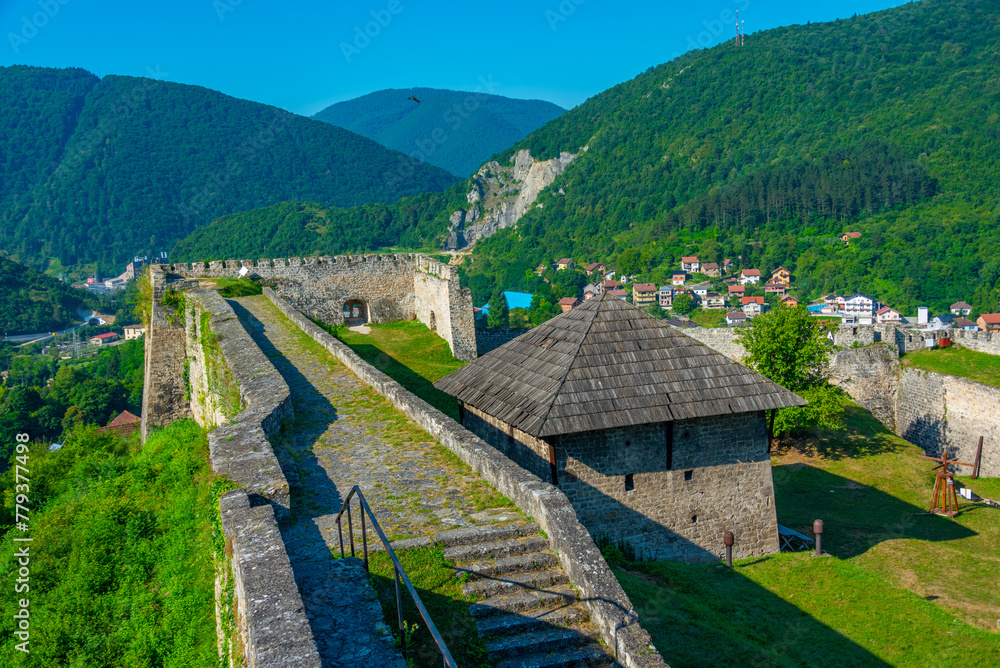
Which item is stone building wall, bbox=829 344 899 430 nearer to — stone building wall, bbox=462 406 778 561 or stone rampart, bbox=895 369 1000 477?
stone rampart, bbox=895 369 1000 477

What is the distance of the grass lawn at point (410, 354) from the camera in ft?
54.0

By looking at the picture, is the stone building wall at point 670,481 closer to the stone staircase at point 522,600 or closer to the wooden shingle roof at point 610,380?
the wooden shingle roof at point 610,380

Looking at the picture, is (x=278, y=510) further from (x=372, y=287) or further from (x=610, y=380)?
(x=372, y=287)

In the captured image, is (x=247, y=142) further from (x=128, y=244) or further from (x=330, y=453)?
(x=330, y=453)

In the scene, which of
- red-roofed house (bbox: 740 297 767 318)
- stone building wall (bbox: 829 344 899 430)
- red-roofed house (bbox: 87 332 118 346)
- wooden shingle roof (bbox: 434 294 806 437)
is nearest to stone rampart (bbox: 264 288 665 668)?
wooden shingle roof (bbox: 434 294 806 437)

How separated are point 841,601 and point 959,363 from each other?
64.0 feet

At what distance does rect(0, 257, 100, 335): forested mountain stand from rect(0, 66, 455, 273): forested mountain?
159 feet

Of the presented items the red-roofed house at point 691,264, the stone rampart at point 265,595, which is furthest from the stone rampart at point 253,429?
the red-roofed house at point 691,264

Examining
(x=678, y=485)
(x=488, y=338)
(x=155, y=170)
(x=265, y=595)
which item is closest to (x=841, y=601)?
(x=678, y=485)

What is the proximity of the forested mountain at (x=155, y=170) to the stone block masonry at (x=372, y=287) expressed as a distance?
386ft

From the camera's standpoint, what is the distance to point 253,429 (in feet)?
22.8

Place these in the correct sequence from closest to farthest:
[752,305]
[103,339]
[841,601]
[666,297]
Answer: [841,601] → [752,305] → [666,297] → [103,339]

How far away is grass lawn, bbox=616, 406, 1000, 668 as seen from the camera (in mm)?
6406

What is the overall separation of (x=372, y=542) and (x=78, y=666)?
2694 millimetres
